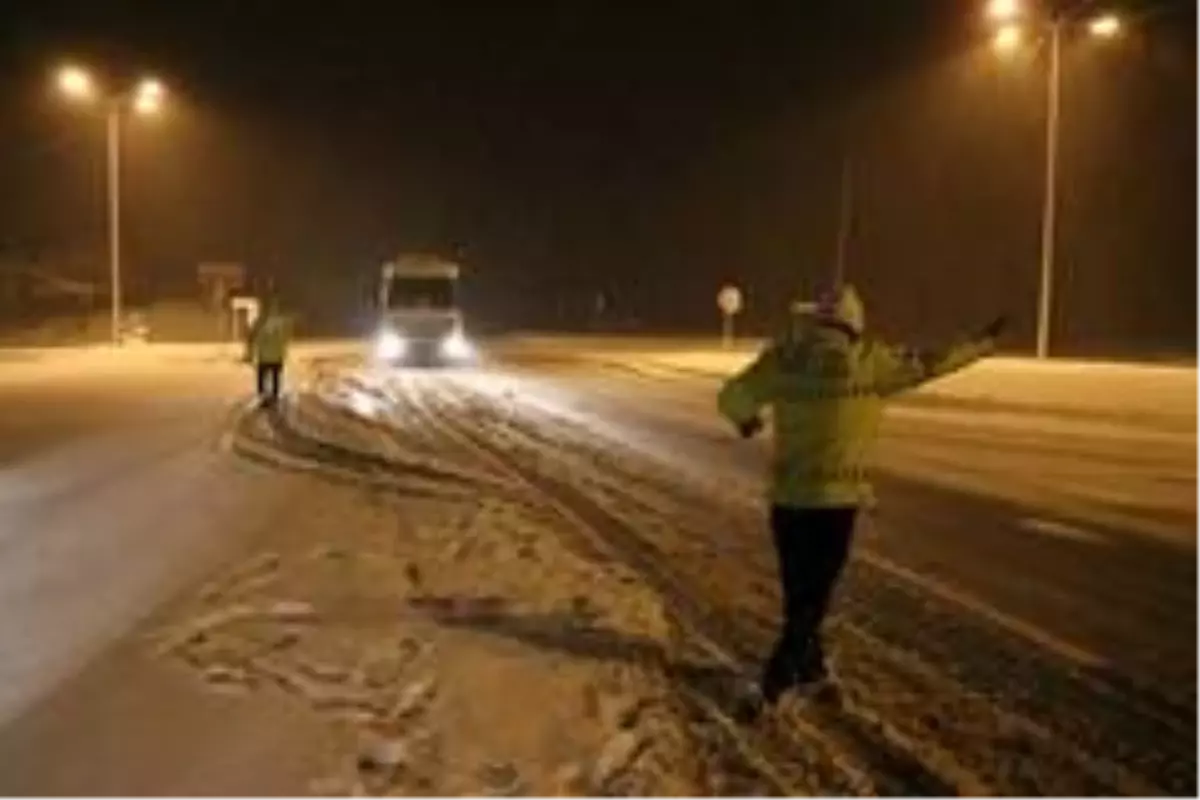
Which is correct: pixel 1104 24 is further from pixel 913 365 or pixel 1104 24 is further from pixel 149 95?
pixel 913 365

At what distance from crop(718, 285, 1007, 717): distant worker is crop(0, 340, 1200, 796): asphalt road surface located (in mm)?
783

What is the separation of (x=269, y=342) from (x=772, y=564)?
624 inches

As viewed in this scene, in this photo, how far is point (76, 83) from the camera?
50.2 metres

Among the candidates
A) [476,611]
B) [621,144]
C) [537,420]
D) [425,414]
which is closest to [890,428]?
[537,420]

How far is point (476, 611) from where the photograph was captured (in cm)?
1062

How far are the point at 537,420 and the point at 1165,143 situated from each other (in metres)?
58.0

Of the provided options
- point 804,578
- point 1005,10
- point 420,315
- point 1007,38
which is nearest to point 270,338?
point 1005,10

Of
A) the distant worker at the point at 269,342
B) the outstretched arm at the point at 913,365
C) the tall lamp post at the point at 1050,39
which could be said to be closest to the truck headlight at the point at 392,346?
the tall lamp post at the point at 1050,39

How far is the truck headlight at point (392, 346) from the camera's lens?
48.8 meters

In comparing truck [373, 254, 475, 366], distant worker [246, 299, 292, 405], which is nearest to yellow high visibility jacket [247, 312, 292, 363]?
distant worker [246, 299, 292, 405]

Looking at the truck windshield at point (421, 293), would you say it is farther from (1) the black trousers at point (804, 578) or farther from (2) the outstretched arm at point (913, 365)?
(2) the outstretched arm at point (913, 365)

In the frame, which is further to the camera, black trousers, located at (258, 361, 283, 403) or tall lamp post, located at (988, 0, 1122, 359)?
tall lamp post, located at (988, 0, 1122, 359)

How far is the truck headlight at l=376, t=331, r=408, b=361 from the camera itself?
160 ft

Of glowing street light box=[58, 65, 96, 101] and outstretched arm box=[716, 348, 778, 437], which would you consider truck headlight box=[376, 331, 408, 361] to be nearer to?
glowing street light box=[58, 65, 96, 101]
